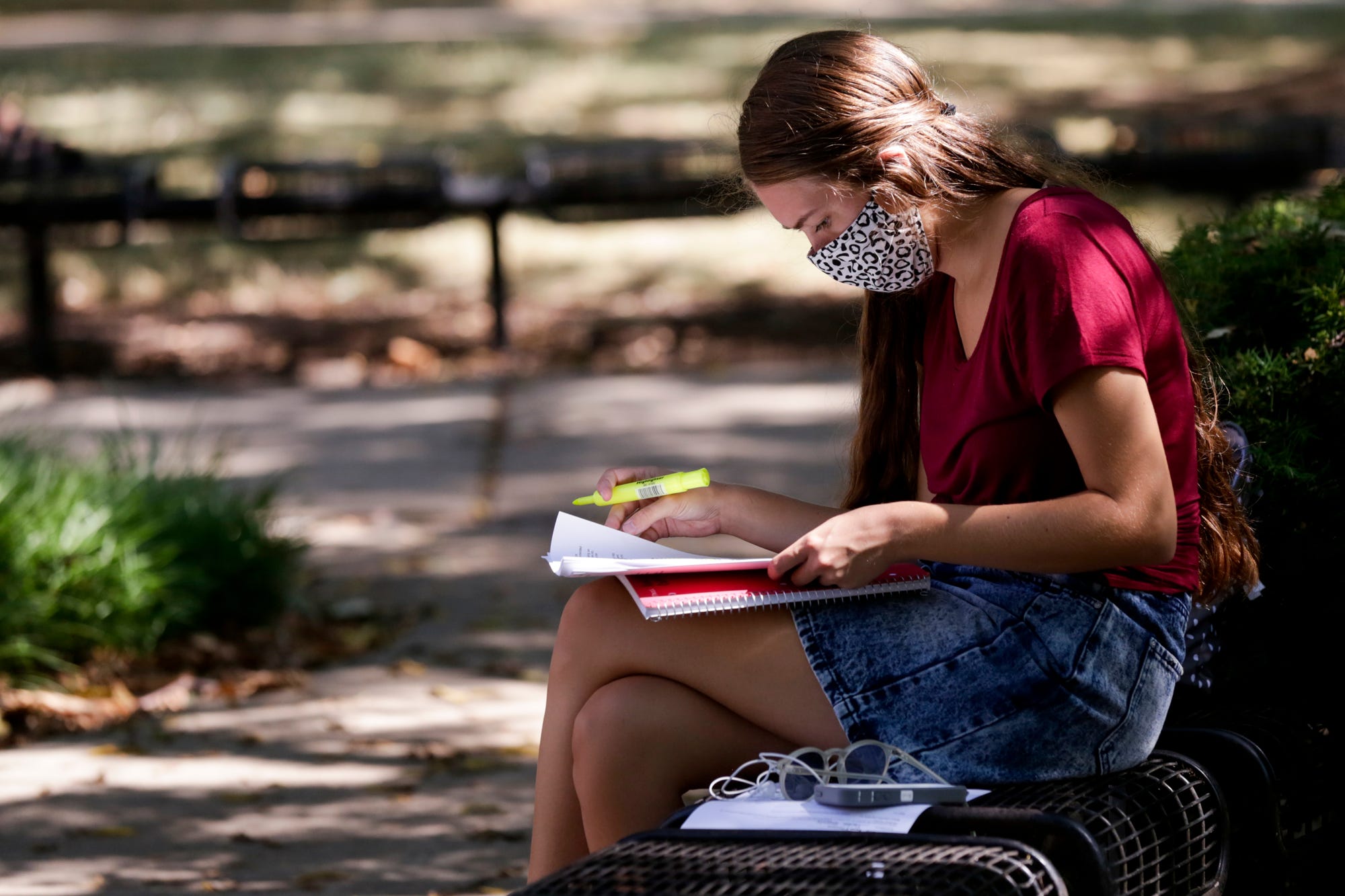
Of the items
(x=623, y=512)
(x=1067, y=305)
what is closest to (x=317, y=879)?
(x=623, y=512)

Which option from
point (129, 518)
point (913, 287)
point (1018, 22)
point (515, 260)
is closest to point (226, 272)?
point (515, 260)

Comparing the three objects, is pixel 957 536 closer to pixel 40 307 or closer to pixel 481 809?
pixel 481 809

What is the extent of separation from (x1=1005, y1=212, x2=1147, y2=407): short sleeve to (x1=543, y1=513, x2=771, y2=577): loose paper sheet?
470 mm

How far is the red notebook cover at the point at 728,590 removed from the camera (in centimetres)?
231

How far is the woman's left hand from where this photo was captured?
88.2 inches

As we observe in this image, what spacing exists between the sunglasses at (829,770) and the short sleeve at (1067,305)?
52 cm

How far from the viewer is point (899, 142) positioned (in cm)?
236

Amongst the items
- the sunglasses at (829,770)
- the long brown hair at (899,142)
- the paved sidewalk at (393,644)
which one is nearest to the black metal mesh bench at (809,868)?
the sunglasses at (829,770)

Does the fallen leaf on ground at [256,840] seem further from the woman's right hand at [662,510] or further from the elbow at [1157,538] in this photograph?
the elbow at [1157,538]

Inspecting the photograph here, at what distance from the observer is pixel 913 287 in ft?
8.48

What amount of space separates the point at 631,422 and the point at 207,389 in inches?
102

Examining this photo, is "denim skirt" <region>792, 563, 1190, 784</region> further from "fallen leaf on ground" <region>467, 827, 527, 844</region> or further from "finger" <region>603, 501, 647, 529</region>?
"fallen leaf on ground" <region>467, 827, 527, 844</region>

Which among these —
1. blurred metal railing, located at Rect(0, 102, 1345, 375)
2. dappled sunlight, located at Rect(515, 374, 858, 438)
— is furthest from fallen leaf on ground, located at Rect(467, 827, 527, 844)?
blurred metal railing, located at Rect(0, 102, 1345, 375)

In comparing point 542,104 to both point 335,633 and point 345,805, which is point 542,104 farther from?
point 345,805
